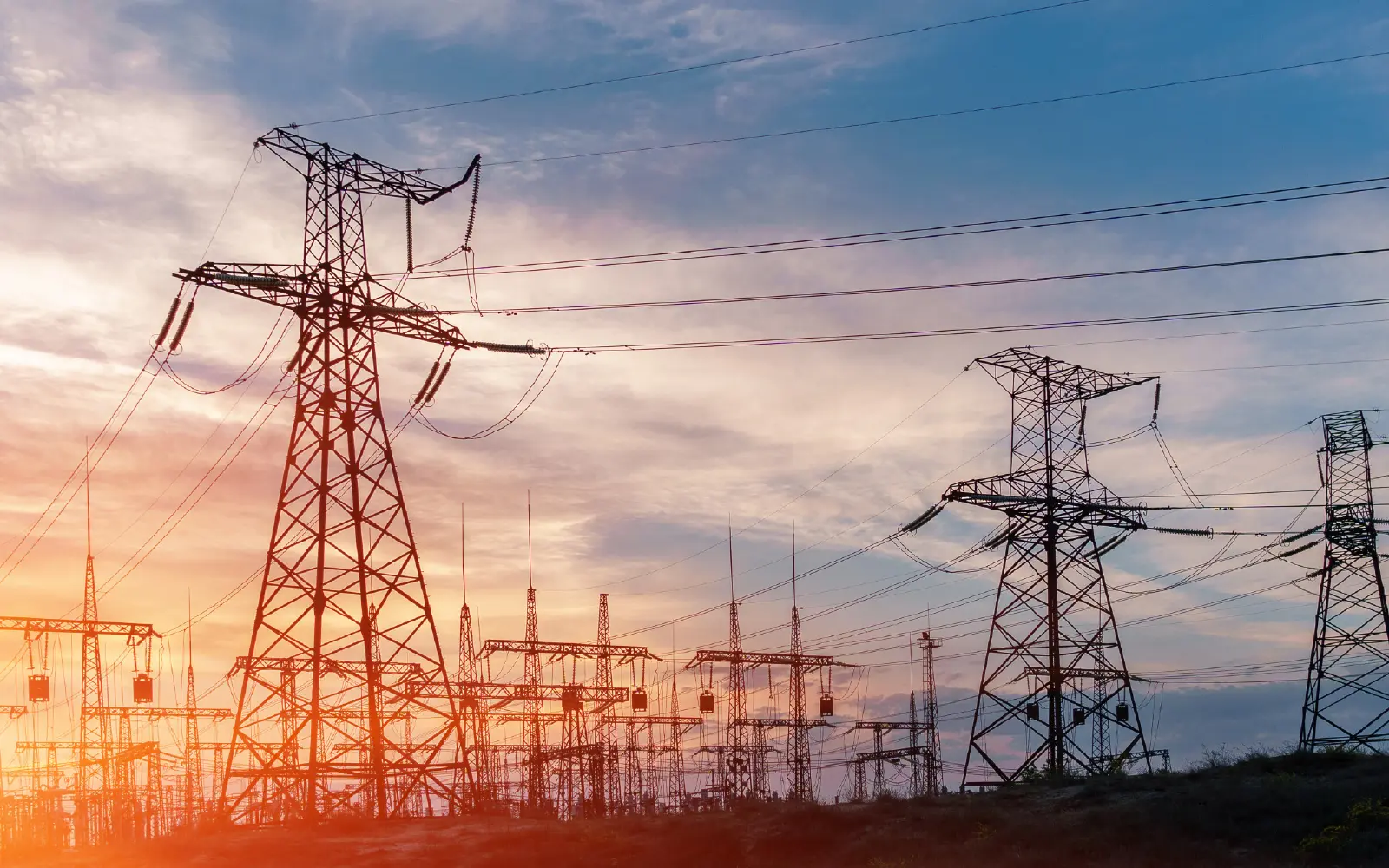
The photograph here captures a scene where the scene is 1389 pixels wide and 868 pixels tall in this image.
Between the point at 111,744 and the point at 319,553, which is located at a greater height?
the point at 319,553

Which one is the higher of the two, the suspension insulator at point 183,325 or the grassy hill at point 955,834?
the suspension insulator at point 183,325

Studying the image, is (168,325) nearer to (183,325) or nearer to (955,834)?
(183,325)

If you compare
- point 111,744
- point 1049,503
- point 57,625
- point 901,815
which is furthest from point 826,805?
point 111,744

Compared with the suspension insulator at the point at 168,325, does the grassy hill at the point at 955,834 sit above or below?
below

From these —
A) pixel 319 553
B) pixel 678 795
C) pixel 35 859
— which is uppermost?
pixel 319 553

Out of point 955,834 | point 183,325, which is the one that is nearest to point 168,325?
point 183,325

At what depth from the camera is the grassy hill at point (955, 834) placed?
83.5 ft

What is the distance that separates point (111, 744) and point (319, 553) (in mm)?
68063

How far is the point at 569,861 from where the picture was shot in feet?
97.7

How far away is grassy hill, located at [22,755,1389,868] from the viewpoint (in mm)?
25438

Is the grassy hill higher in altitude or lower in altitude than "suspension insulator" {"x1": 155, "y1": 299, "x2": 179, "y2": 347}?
lower

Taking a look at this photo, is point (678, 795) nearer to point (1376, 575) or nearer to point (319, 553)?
point (1376, 575)

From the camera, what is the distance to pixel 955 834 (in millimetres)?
29328

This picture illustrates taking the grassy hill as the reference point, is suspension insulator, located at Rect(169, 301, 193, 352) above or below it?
above
